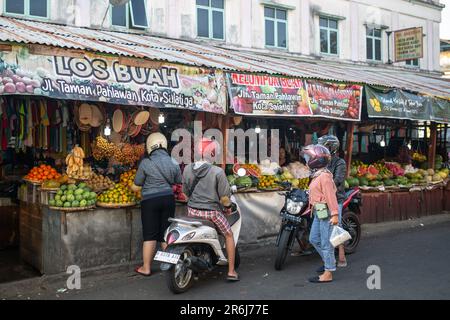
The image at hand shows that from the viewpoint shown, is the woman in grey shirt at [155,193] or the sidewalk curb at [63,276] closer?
the sidewalk curb at [63,276]

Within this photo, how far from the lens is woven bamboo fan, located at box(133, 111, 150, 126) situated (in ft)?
25.8

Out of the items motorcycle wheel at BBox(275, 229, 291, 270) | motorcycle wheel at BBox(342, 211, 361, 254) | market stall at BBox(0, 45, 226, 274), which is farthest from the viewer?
motorcycle wheel at BBox(342, 211, 361, 254)

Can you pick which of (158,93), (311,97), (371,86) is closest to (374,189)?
(371,86)

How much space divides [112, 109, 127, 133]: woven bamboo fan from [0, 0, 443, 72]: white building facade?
10.6 ft

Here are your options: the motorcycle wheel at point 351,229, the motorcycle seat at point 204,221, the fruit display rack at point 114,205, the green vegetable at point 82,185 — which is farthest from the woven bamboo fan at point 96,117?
the motorcycle wheel at point 351,229

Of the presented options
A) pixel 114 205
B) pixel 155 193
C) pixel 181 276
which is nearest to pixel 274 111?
pixel 155 193

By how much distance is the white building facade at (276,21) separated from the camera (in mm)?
10344

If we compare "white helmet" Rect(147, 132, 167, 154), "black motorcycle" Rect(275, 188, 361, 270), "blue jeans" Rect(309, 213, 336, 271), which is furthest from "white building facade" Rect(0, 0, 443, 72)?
"blue jeans" Rect(309, 213, 336, 271)

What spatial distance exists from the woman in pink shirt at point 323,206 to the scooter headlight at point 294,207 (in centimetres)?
55

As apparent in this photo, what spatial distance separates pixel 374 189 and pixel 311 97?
3.13 meters

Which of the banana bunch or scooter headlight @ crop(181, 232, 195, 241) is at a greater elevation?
the banana bunch

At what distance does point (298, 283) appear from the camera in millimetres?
5941

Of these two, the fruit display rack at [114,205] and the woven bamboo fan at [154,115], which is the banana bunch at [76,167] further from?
the woven bamboo fan at [154,115]

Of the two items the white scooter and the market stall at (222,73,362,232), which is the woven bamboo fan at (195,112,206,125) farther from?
the white scooter
